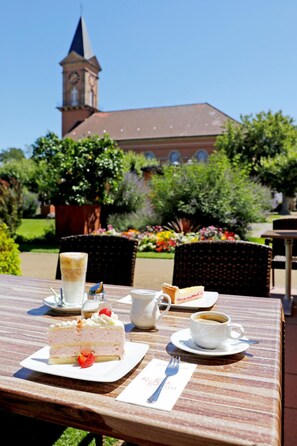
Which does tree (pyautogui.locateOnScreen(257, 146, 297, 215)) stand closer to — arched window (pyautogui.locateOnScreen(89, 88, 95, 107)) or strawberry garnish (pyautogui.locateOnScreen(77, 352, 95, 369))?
strawberry garnish (pyautogui.locateOnScreen(77, 352, 95, 369))

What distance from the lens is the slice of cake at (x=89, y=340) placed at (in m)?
1.00

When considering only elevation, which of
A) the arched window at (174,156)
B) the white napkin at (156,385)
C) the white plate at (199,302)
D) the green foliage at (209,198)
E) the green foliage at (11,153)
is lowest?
the white napkin at (156,385)

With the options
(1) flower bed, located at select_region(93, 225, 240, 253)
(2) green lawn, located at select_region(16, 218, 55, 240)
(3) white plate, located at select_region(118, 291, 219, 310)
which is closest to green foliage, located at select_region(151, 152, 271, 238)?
(1) flower bed, located at select_region(93, 225, 240, 253)

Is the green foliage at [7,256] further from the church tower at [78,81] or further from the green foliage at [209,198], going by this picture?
the church tower at [78,81]

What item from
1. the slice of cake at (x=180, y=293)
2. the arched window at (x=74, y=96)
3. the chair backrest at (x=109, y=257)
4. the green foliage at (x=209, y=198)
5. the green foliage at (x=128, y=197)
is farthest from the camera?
the arched window at (x=74, y=96)

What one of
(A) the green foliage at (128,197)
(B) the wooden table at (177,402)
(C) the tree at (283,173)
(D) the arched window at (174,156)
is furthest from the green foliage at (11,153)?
(B) the wooden table at (177,402)

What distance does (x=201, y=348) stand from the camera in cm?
110

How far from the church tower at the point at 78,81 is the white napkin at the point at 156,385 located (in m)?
46.3

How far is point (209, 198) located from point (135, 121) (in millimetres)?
31705

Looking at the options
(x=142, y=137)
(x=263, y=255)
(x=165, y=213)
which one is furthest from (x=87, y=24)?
(x=263, y=255)

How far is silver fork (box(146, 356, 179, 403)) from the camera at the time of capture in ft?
2.70

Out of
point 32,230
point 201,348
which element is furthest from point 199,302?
point 32,230

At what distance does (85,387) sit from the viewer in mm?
878

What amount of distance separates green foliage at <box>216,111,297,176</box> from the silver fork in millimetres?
27104
